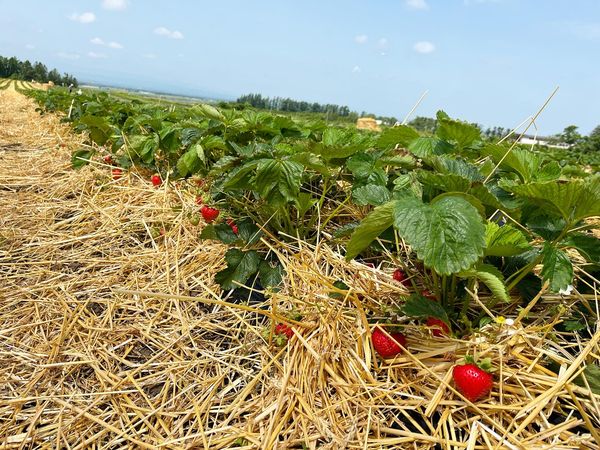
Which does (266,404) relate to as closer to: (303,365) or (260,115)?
(303,365)

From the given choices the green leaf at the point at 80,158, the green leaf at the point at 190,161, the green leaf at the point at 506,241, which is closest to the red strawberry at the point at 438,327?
the green leaf at the point at 506,241

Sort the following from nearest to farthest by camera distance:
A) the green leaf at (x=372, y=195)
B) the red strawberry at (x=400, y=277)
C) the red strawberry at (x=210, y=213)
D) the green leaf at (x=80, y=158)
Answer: the green leaf at (x=372, y=195), the red strawberry at (x=400, y=277), the red strawberry at (x=210, y=213), the green leaf at (x=80, y=158)

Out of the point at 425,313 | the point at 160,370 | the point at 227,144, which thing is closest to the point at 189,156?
the point at 227,144

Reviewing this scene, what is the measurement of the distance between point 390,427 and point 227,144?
169 centimetres

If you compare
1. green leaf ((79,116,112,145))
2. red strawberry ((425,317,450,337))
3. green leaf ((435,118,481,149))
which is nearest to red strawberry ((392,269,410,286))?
red strawberry ((425,317,450,337))

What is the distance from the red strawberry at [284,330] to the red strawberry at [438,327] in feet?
1.71

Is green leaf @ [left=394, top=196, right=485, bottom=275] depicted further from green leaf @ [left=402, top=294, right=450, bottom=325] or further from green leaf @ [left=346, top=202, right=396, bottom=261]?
green leaf @ [left=402, top=294, right=450, bottom=325]

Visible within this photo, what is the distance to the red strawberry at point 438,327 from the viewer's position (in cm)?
135

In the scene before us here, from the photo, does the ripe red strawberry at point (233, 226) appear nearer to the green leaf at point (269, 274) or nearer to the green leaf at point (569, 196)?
the green leaf at point (269, 274)

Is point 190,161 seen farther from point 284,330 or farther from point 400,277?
point 400,277

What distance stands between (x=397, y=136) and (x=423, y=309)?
3.02 ft

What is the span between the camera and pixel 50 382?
1524 millimetres

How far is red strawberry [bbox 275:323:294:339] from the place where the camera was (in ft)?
5.19

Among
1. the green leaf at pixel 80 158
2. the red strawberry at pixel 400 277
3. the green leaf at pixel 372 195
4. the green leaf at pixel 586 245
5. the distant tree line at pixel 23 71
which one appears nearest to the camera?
the green leaf at pixel 586 245
